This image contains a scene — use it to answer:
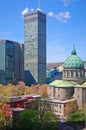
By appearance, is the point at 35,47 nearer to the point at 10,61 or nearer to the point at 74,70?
the point at 10,61

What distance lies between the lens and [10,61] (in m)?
141

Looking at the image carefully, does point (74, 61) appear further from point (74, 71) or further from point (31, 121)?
point (31, 121)

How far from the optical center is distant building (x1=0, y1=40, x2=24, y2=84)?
5389 inches

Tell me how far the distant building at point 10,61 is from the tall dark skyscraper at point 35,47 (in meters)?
13.7

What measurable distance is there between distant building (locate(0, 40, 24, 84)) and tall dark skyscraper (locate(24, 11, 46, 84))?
1371 centimetres

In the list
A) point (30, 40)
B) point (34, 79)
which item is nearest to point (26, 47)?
point (30, 40)

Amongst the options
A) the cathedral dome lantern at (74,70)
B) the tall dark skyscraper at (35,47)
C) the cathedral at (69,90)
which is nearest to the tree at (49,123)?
the cathedral at (69,90)

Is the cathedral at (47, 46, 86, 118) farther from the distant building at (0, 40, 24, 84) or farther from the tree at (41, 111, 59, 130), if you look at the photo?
the distant building at (0, 40, 24, 84)

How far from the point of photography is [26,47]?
171125 mm

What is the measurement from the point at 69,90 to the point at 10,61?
6966 centimetres

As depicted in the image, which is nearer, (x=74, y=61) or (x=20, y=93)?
(x=74, y=61)

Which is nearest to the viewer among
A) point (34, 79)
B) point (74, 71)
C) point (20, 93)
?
point (74, 71)

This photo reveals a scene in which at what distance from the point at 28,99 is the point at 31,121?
28494 millimetres

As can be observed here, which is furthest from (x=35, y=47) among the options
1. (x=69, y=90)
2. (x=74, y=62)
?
(x=69, y=90)
